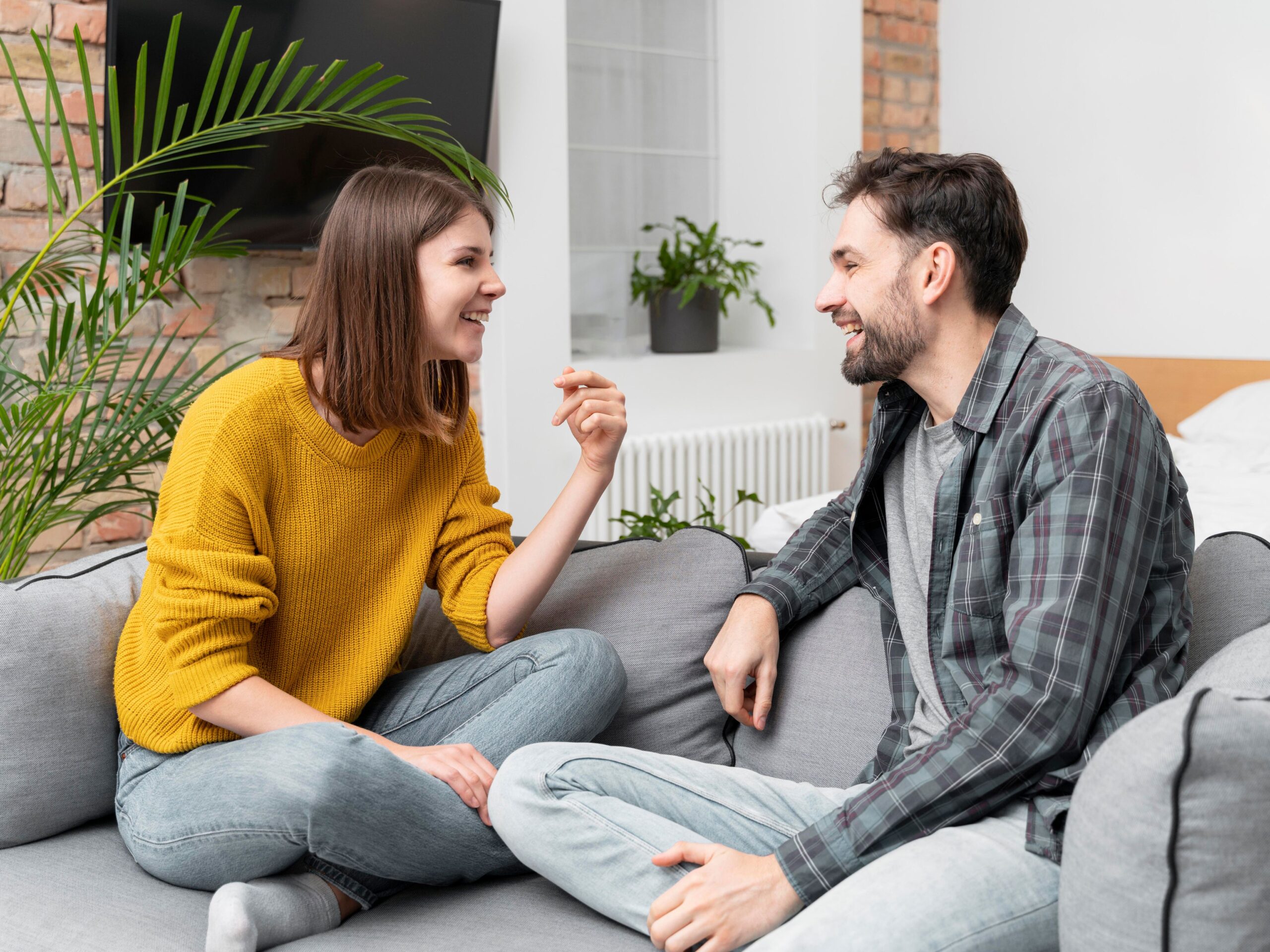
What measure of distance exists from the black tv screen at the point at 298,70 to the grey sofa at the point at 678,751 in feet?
4.41

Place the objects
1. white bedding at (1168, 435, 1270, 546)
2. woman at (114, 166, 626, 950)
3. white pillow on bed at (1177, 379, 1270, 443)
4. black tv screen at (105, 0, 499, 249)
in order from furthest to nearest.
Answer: white pillow on bed at (1177, 379, 1270, 443)
black tv screen at (105, 0, 499, 249)
white bedding at (1168, 435, 1270, 546)
woman at (114, 166, 626, 950)

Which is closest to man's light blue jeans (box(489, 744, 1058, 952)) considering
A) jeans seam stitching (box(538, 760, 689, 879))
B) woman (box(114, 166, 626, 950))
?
jeans seam stitching (box(538, 760, 689, 879))

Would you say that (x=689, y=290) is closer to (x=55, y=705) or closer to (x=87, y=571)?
(x=87, y=571)

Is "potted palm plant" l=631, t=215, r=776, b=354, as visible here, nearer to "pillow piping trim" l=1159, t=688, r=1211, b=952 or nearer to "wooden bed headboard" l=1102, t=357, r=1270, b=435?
"wooden bed headboard" l=1102, t=357, r=1270, b=435

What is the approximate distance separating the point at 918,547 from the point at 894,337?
26 cm

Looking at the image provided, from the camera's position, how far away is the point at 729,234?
4.05 m

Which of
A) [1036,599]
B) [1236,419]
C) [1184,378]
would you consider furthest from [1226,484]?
[1036,599]

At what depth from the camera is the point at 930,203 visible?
136 cm

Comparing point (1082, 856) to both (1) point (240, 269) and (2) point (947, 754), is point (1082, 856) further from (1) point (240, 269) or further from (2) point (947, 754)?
(1) point (240, 269)

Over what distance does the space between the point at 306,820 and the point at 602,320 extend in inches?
108

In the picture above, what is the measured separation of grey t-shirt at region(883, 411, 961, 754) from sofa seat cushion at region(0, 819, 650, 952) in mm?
427

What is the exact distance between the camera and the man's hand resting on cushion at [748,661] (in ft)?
4.89

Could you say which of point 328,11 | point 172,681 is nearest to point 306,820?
point 172,681

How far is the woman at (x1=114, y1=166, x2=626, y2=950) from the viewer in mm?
1217
